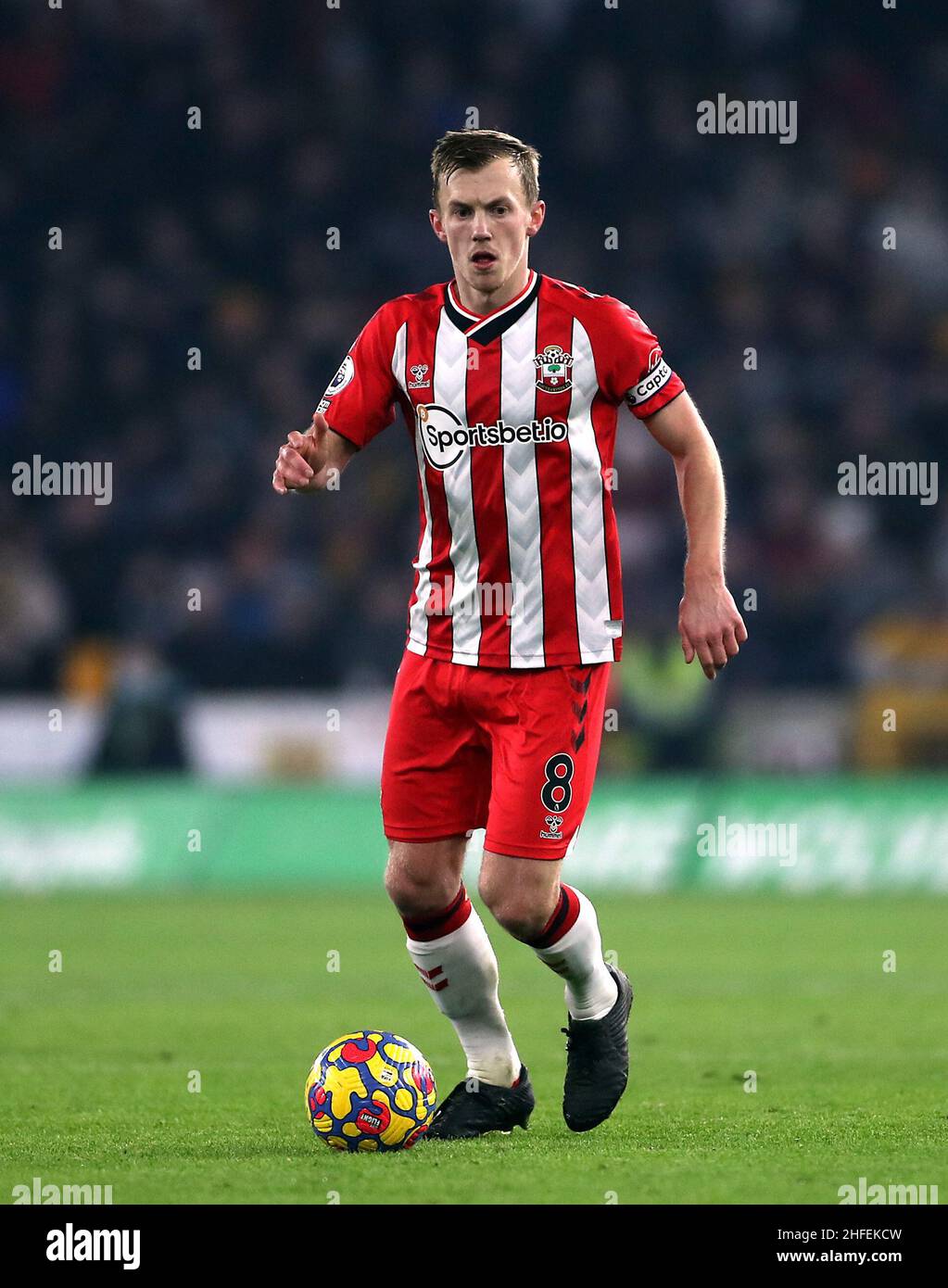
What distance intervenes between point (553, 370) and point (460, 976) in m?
1.64

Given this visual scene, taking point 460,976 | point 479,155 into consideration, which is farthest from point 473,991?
point 479,155

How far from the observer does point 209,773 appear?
47.3ft

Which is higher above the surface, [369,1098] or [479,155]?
[479,155]

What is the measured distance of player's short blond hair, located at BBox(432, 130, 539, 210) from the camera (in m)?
5.05

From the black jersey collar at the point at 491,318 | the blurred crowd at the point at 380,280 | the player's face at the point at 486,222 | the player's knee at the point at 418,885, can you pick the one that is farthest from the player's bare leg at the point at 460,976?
the blurred crowd at the point at 380,280

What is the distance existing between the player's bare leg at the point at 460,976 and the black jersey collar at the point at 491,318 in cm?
133

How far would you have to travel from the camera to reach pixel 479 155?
16.5ft

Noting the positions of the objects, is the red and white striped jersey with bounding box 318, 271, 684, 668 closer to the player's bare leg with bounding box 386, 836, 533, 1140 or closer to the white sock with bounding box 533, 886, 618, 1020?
the player's bare leg with bounding box 386, 836, 533, 1140

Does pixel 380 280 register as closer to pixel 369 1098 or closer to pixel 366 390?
pixel 366 390

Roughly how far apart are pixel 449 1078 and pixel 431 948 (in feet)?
4.00

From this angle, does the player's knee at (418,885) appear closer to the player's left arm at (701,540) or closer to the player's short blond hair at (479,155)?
the player's left arm at (701,540)

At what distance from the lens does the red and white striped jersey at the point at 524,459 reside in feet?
16.8

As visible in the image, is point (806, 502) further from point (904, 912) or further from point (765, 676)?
point (904, 912)
